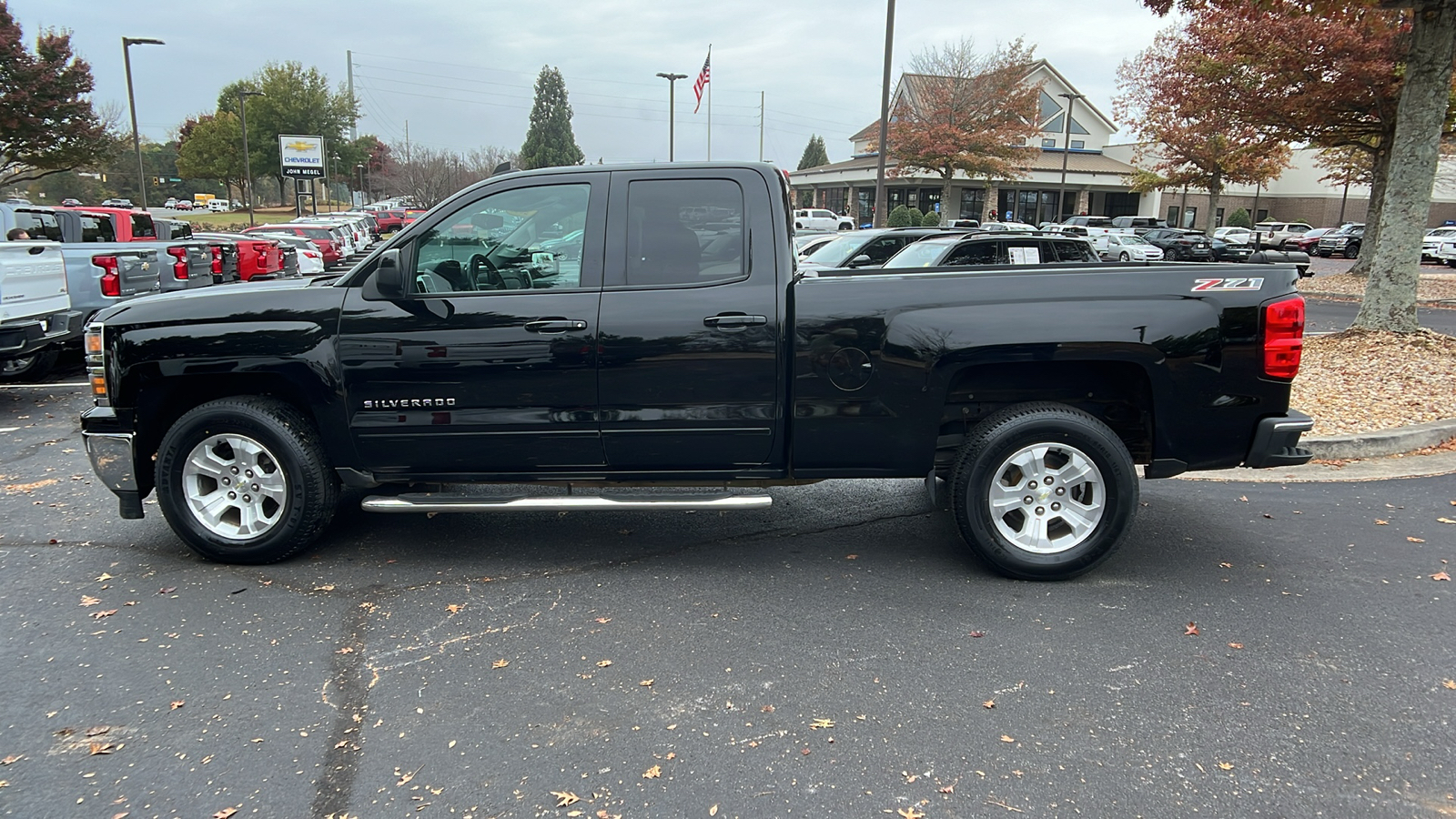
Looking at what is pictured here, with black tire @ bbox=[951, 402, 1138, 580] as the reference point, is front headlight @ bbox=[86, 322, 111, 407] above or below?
above

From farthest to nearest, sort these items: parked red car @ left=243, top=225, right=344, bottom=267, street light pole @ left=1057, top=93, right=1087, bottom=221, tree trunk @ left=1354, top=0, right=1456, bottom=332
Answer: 1. street light pole @ left=1057, top=93, right=1087, bottom=221
2. parked red car @ left=243, top=225, right=344, bottom=267
3. tree trunk @ left=1354, top=0, right=1456, bottom=332

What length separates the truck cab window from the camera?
175 inches

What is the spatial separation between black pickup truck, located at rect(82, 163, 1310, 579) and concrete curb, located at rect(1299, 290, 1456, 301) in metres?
19.1

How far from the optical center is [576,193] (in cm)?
448

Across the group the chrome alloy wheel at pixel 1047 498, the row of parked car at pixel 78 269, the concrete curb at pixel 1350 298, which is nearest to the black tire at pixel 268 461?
the row of parked car at pixel 78 269

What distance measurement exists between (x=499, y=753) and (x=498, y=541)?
2.15 metres

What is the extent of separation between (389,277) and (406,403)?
0.61m

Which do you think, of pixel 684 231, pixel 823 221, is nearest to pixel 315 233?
pixel 823 221

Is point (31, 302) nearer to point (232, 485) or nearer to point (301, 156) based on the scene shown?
point (232, 485)

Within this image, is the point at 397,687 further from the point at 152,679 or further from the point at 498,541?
the point at 498,541

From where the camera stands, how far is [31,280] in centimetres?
841

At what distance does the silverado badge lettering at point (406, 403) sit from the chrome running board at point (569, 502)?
0.47m

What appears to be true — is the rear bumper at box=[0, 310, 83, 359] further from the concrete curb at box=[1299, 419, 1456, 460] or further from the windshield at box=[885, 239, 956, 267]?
the concrete curb at box=[1299, 419, 1456, 460]

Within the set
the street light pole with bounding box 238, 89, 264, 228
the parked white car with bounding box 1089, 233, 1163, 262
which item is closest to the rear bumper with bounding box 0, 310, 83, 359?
the parked white car with bounding box 1089, 233, 1163, 262
